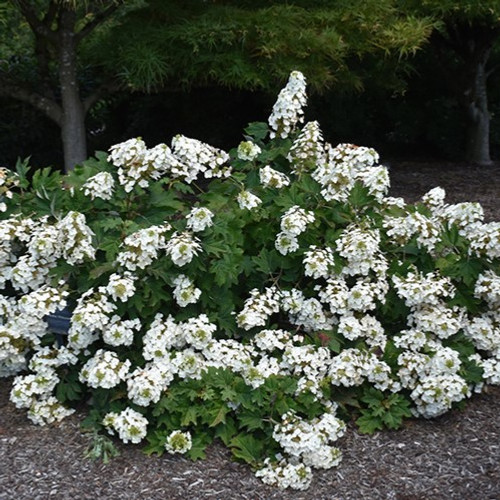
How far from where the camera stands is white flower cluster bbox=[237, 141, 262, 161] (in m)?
3.82

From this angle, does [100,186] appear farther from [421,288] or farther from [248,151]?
[421,288]

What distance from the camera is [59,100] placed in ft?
24.5

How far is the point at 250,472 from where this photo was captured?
10.5ft

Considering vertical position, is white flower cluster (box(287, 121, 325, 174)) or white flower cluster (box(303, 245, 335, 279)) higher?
white flower cluster (box(287, 121, 325, 174))

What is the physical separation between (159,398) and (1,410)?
84 cm

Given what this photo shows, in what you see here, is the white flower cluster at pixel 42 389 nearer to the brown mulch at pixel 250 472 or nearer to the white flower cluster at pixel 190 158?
the brown mulch at pixel 250 472

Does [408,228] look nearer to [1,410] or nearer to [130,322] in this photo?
[130,322]

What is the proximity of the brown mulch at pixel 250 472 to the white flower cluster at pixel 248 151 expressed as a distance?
133cm

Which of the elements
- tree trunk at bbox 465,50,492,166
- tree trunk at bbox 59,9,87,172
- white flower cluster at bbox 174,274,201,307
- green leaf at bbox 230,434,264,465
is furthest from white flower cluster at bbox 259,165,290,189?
tree trunk at bbox 465,50,492,166

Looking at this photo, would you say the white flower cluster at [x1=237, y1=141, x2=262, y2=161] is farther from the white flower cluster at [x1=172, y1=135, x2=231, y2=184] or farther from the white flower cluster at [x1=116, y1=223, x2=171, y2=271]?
the white flower cluster at [x1=116, y1=223, x2=171, y2=271]

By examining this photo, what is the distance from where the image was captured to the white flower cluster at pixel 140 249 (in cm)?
324

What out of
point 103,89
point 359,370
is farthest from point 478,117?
point 359,370

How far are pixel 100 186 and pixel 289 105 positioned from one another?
101 centimetres

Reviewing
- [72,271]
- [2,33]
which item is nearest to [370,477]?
[72,271]
